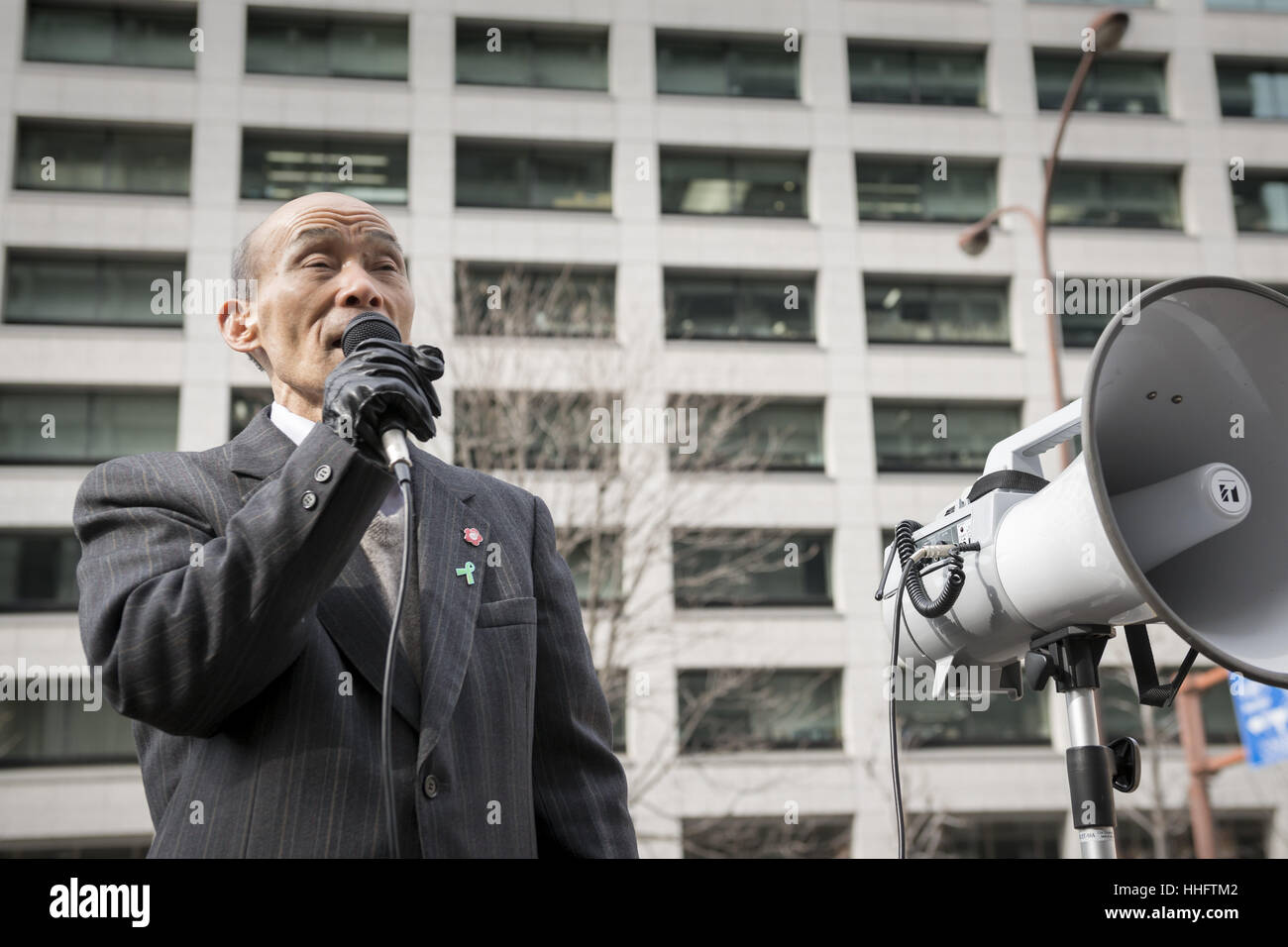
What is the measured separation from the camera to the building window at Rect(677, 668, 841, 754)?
2091 cm

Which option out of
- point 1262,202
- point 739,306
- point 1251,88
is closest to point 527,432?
point 739,306

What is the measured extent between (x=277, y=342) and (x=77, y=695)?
834 inches

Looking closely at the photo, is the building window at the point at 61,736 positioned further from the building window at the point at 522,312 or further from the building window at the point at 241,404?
the building window at the point at 522,312

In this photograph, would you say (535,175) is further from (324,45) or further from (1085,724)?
(1085,724)

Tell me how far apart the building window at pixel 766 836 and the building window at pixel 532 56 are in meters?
14.8

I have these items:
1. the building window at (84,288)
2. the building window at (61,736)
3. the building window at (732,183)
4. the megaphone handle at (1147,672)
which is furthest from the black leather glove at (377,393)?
the building window at (732,183)

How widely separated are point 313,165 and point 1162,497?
24355 millimetres

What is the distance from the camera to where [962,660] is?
2.04 meters

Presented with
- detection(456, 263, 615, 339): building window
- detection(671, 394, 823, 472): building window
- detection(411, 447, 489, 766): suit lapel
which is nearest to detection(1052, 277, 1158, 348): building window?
detection(671, 394, 823, 472): building window

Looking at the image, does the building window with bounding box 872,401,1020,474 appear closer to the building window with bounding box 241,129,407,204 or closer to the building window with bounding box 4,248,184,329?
the building window with bounding box 241,129,407,204

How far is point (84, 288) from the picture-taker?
23.4 meters

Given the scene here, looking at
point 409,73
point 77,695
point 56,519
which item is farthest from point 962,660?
point 409,73

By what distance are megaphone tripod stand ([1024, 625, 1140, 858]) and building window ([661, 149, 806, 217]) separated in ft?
78.9
